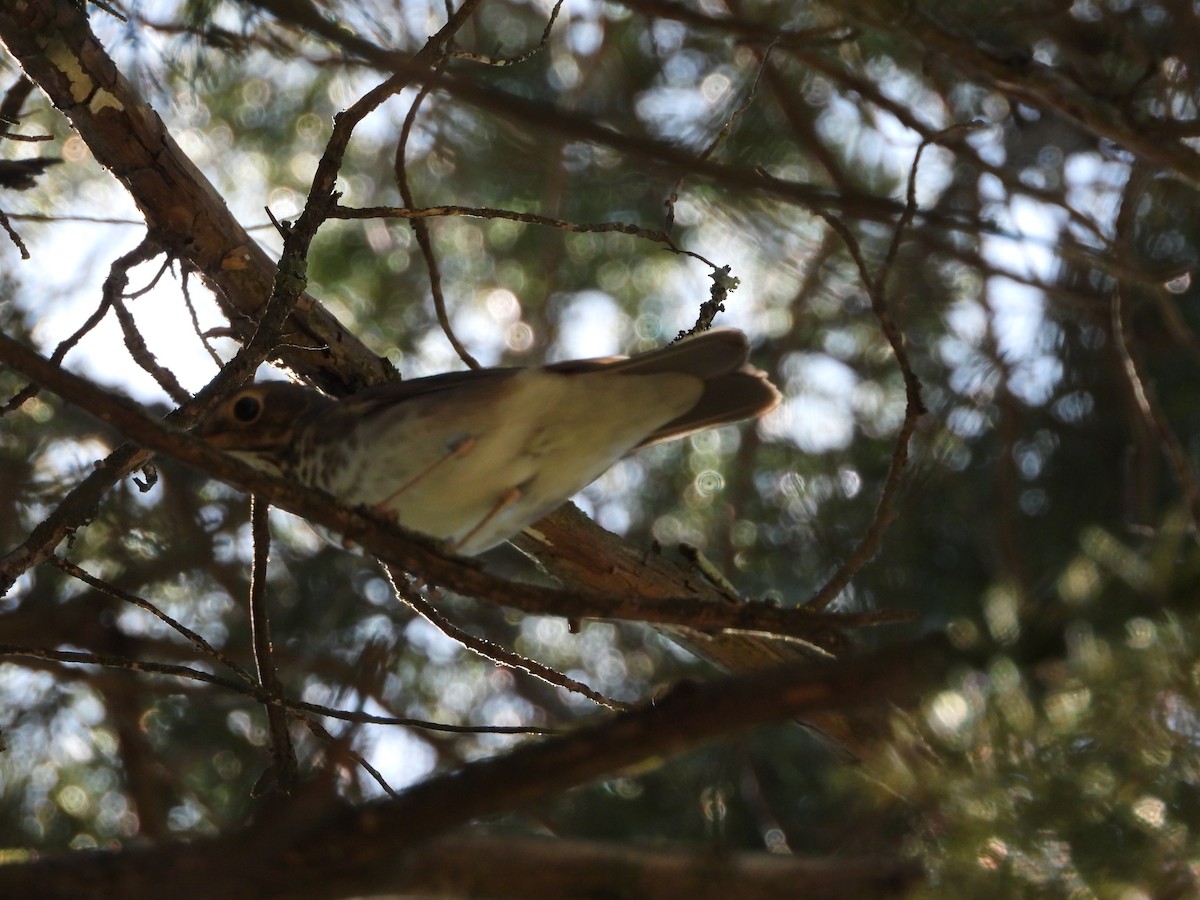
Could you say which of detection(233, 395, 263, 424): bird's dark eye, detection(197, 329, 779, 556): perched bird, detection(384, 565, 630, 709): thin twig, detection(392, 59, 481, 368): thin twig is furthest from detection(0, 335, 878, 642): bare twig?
detection(392, 59, 481, 368): thin twig

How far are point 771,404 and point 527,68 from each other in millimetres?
2939

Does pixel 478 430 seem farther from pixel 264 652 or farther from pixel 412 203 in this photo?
pixel 412 203

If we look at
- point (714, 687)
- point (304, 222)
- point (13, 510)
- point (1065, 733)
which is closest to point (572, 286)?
point (13, 510)

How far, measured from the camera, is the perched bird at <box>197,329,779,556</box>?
283 cm

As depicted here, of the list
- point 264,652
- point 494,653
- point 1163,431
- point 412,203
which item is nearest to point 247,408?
point 264,652

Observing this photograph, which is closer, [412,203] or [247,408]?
[247,408]

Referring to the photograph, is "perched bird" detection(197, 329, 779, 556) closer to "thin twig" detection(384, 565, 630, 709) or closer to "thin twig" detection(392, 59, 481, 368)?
"thin twig" detection(384, 565, 630, 709)

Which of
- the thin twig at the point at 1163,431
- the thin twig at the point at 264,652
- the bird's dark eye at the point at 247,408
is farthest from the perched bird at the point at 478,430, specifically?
the thin twig at the point at 1163,431

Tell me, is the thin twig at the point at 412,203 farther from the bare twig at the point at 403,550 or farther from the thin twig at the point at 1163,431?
the thin twig at the point at 1163,431

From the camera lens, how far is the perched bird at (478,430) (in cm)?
283

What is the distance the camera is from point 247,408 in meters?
3.08

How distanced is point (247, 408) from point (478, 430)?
0.68 m

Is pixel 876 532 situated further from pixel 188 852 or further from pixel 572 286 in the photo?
pixel 572 286

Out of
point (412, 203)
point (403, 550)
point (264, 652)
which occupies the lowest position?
point (403, 550)
